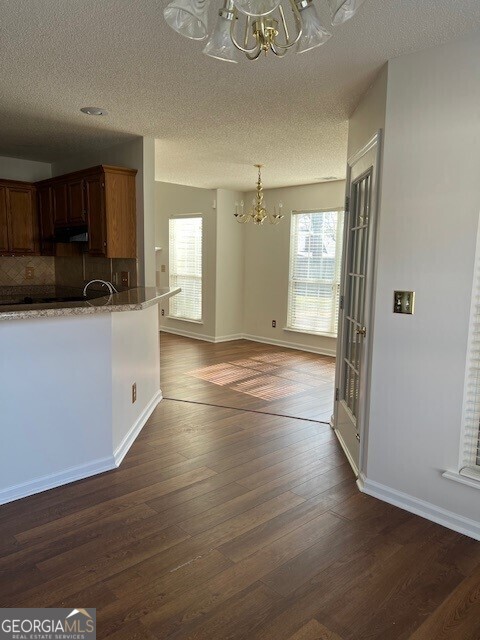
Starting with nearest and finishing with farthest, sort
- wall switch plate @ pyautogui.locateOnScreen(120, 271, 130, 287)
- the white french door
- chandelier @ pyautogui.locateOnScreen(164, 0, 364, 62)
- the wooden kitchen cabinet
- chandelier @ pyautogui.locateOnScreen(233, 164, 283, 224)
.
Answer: chandelier @ pyautogui.locateOnScreen(164, 0, 364, 62), the white french door, wall switch plate @ pyautogui.locateOnScreen(120, 271, 130, 287), the wooden kitchen cabinet, chandelier @ pyautogui.locateOnScreen(233, 164, 283, 224)

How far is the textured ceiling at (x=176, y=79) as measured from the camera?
2061mm

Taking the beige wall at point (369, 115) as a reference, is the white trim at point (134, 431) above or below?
below

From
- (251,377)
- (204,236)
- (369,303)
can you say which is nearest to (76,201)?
(251,377)

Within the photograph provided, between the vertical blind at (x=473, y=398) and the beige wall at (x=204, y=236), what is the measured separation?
543 centimetres

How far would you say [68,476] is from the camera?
280cm

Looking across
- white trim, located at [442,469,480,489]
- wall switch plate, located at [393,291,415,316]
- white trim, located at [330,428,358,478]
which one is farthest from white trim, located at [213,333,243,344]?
white trim, located at [442,469,480,489]

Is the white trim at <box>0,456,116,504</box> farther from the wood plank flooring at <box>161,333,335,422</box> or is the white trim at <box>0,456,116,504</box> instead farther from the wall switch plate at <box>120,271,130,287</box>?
the wall switch plate at <box>120,271,130,287</box>

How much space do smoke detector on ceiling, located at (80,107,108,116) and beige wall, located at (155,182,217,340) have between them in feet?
12.6

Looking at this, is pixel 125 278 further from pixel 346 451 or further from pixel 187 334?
pixel 187 334

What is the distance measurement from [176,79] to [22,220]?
127 inches

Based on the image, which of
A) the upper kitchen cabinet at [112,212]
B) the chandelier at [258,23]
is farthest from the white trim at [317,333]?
the chandelier at [258,23]

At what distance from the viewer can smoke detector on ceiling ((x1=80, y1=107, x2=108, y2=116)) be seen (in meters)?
3.37

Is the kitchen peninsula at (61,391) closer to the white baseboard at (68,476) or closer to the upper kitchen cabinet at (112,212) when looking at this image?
the white baseboard at (68,476)

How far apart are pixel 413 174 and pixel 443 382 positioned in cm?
114
